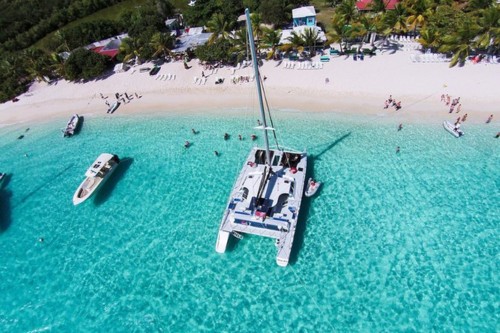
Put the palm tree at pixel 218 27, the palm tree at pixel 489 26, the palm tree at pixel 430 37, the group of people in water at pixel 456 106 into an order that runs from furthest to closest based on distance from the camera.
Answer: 1. the palm tree at pixel 218 27
2. the palm tree at pixel 430 37
3. the palm tree at pixel 489 26
4. the group of people in water at pixel 456 106

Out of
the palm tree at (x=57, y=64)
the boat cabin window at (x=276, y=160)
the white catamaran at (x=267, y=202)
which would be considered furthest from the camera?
the palm tree at (x=57, y=64)

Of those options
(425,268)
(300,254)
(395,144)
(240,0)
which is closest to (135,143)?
(300,254)

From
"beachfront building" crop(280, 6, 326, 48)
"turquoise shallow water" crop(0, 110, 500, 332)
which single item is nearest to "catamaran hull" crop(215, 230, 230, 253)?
"turquoise shallow water" crop(0, 110, 500, 332)

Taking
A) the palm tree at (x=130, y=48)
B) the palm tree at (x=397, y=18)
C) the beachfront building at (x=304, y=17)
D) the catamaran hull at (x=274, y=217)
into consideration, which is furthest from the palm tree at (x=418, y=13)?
the palm tree at (x=130, y=48)

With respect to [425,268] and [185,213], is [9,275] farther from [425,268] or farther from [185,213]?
[425,268]

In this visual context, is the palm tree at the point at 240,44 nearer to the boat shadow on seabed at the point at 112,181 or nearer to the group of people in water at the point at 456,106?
the boat shadow on seabed at the point at 112,181

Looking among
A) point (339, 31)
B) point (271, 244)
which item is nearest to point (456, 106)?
point (339, 31)
